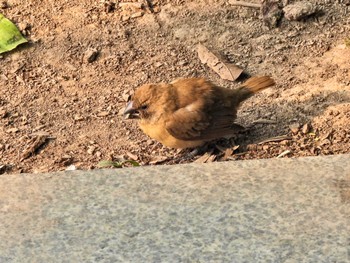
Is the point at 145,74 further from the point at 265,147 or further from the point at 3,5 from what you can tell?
the point at 3,5

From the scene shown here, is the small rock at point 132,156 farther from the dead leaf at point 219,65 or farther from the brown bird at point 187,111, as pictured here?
the dead leaf at point 219,65

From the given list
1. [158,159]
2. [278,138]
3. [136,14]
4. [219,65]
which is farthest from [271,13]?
[158,159]

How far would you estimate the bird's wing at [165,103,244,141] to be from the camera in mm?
5328

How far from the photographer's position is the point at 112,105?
589 cm

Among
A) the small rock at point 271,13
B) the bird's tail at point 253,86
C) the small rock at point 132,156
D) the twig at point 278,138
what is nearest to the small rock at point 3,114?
the small rock at point 132,156

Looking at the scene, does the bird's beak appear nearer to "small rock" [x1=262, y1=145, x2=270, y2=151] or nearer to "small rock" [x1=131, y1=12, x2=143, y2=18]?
"small rock" [x1=262, y1=145, x2=270, y2=151]

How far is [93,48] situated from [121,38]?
0.25m

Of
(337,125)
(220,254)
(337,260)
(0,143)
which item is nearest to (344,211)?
(337,260)

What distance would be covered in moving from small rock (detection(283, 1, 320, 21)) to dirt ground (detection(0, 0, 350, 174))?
0.18 ft

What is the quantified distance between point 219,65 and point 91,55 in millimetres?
1044

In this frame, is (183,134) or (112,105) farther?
(112,105)

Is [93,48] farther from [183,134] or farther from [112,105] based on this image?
[183,134]

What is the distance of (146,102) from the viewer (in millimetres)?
5461

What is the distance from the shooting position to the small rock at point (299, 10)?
6453 millimetres
